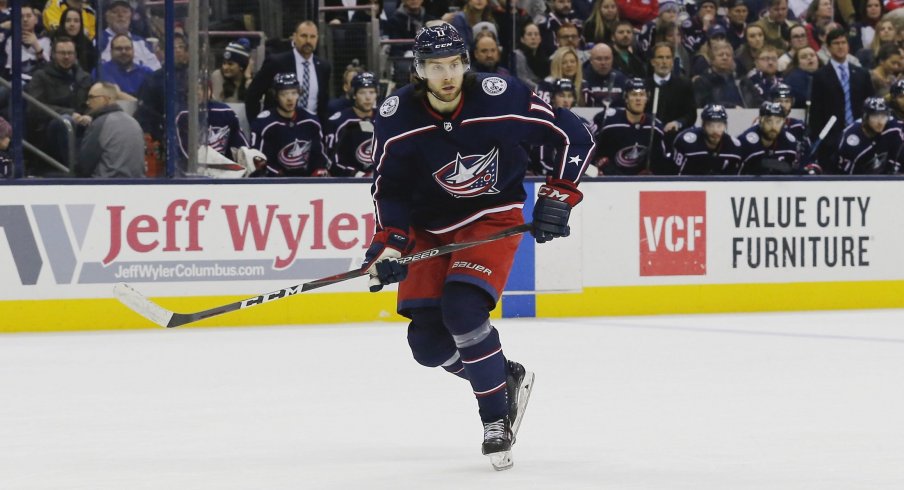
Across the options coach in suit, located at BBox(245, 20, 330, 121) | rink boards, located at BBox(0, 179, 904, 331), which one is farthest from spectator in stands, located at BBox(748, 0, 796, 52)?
coach in suit, located at BBox(245, 20, 330, 121)

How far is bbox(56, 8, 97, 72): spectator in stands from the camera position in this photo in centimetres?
716

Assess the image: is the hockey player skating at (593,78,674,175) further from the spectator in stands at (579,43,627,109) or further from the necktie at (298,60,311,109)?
the necktie at (298,60,311,109)

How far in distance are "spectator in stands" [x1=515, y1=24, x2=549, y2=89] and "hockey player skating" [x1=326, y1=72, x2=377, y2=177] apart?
1.11 m

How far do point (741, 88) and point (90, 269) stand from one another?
4.38 meters

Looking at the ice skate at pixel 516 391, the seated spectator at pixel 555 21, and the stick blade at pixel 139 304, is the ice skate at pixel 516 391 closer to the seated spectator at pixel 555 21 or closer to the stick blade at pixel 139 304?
the stick blade at pixel 139 304

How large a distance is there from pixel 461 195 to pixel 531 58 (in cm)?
501

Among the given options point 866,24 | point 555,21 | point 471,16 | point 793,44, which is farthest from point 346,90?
point 866,24

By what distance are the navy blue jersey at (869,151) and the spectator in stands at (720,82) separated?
760 mm

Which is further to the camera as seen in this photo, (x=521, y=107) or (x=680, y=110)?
(x=680, y=110)

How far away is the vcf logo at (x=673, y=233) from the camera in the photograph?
7.88m

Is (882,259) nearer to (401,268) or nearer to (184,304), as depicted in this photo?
(184,304)

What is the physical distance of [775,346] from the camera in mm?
6398

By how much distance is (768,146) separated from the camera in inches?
333

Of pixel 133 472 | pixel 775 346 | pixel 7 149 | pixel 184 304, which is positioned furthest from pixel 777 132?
pixel 133 472
